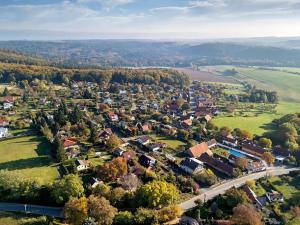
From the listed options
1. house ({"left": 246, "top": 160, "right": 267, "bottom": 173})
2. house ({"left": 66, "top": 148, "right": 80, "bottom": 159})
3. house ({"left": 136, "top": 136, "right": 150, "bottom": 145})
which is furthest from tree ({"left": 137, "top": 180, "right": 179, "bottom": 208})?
house ({"left": 136, "top": 136, "right": 150, "bottom": 145})

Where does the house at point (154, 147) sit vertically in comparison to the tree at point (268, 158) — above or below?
above

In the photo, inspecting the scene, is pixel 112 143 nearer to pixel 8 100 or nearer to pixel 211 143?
pixel 211 143

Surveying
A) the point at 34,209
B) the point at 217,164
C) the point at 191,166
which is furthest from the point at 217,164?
the point at 34,209

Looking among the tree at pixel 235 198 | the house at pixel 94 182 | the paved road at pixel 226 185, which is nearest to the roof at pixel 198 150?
the paved road at pixel 226 185

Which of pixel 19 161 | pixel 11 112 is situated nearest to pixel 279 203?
pixel 19 161

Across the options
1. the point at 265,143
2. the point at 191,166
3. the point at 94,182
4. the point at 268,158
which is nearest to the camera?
the point at 94,182

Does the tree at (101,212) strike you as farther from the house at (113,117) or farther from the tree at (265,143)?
the house at (113,117)

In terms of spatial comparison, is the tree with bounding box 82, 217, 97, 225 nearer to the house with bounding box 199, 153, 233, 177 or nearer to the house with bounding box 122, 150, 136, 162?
the house with bounding box 122, 150, 136, 162
